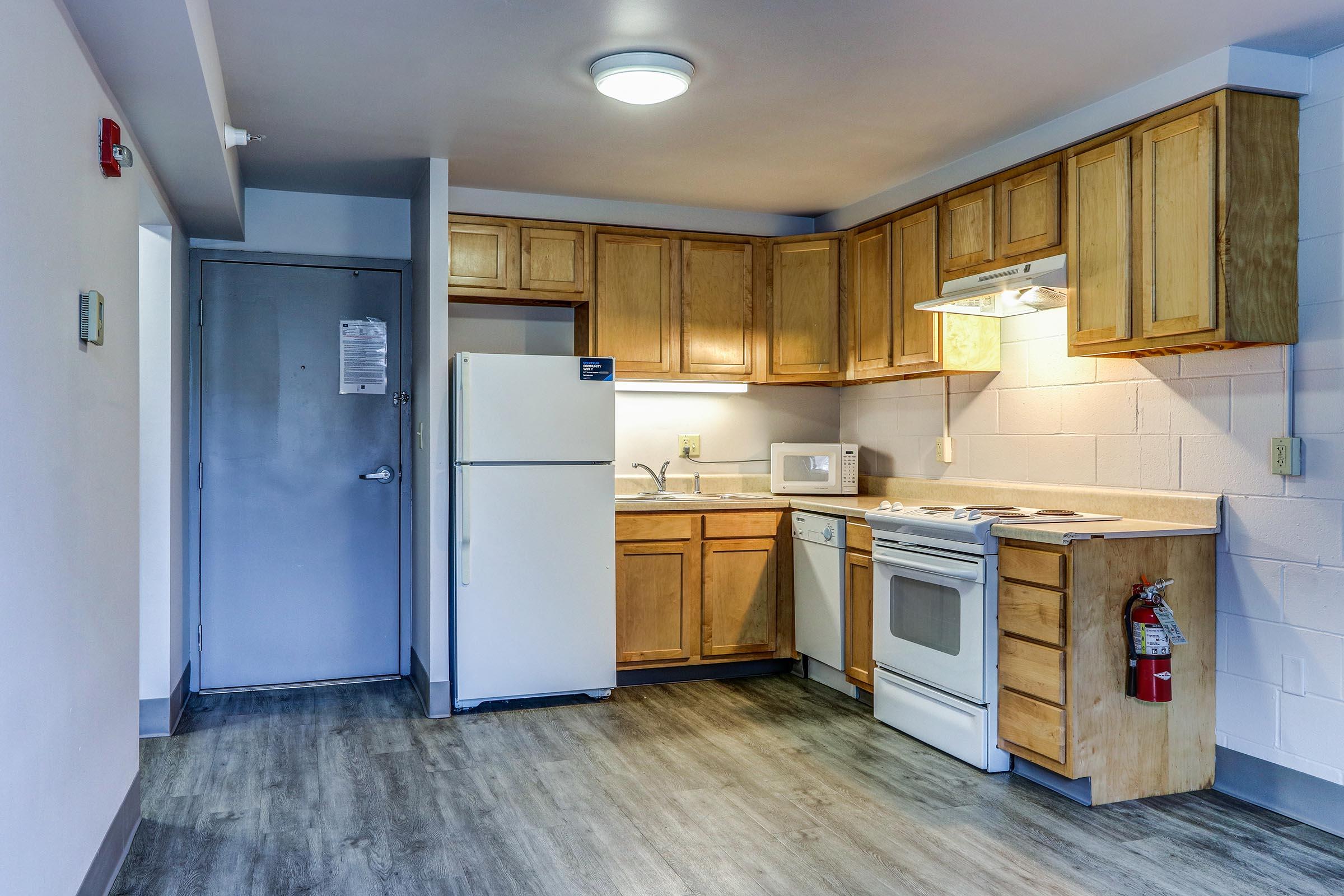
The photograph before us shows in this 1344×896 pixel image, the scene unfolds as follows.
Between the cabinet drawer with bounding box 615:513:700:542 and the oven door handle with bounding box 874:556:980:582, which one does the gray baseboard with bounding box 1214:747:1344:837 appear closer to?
the oven door handle with bounding box 874:556:980:582

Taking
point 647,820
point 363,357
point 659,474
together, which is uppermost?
point 363,357

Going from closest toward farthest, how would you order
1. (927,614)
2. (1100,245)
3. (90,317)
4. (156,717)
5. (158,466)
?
(90,317)
(1100,245)
(927,614)
(156,717)
(158,466)

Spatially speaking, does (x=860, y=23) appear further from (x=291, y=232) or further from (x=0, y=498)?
(x=291, y=232)

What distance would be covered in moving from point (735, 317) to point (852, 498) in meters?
1.10

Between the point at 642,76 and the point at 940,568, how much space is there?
1.97m

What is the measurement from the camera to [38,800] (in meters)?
1.82

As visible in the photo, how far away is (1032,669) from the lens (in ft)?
10.1

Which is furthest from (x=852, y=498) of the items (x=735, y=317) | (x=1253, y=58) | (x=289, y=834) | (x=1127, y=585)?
(x=289, y=834)

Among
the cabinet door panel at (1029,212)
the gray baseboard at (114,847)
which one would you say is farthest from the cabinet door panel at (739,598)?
the gray baseboard at (114,847)

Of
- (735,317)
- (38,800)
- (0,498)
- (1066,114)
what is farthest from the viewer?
(735,317)

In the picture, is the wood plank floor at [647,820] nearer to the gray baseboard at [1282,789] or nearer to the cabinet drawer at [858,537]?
the gray baseboard at [1282,789]

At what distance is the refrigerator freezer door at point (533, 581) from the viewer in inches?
156

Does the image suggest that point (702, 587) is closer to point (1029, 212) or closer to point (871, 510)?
point (871, 510)

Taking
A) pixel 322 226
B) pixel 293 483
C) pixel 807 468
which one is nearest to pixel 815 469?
pixel 807 468
